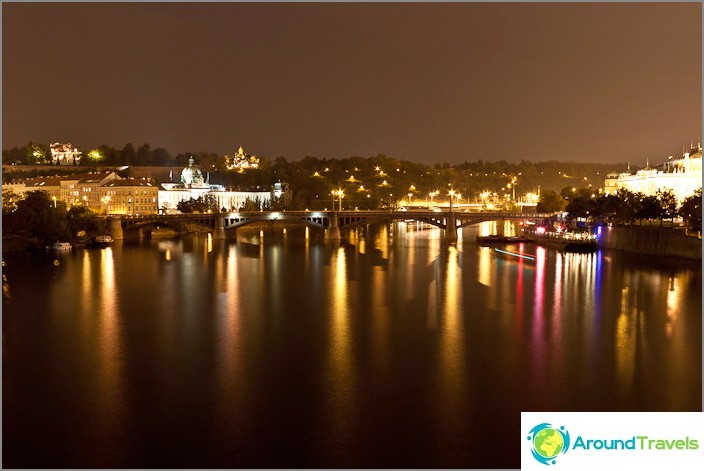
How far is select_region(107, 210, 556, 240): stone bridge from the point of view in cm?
3588

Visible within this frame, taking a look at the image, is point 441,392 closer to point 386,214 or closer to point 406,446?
point 406,446

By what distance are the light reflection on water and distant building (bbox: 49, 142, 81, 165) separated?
63.3 m

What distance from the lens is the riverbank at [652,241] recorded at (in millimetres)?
23000

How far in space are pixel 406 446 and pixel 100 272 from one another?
54.6ft

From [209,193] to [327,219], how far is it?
23.9m

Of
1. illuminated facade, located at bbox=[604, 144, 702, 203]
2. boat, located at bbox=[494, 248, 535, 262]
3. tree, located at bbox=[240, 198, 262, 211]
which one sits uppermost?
illuminated facade, located at bbox=[604, 144, 702, 203]

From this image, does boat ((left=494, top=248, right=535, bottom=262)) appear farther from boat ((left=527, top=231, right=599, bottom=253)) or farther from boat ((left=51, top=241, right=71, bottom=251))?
boat ((left=51, top=241, right=71, bottom=251))

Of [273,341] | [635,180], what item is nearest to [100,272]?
[273,341]

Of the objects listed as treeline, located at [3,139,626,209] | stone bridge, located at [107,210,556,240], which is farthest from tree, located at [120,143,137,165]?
stone bridge, located at [107,210,556,240]

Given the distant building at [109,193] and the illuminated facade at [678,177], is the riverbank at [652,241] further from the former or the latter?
the distant building at [109,193]

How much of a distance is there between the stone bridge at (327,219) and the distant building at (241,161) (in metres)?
42.5

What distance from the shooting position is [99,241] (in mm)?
32688

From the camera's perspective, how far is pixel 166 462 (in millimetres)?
7590

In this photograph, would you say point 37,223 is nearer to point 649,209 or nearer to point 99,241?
point 99,241
